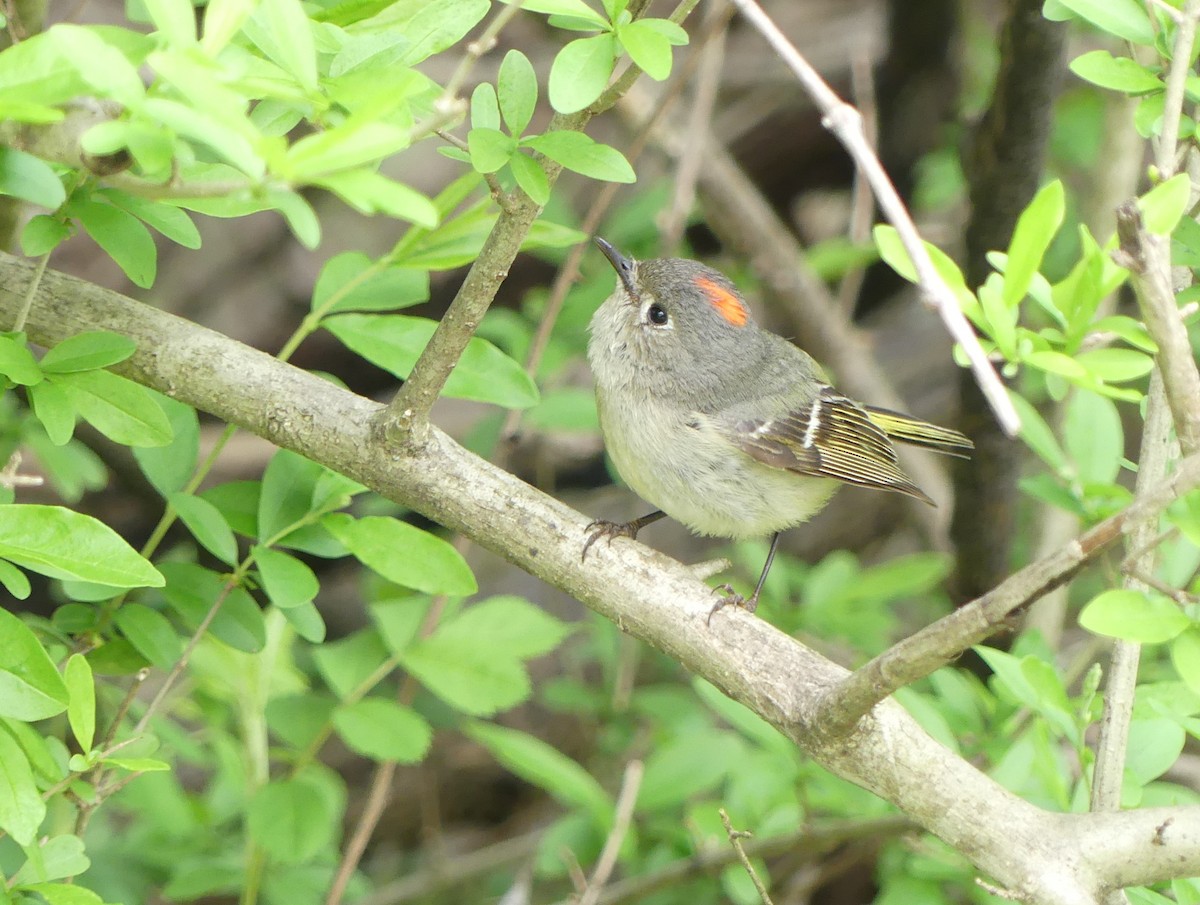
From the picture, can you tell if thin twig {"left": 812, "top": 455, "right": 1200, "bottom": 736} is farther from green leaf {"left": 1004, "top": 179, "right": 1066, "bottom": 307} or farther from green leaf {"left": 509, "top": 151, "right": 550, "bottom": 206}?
green leaf {"left": 509, "top": 151, "right": 550, "bottom": 206}

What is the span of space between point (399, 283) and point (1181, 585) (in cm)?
139

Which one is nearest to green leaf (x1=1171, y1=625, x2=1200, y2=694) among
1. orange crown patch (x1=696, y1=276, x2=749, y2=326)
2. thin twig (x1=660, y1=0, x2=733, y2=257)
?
orange crown patch (x1=696, y1=276, x2=749, y2=326)

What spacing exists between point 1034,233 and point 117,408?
122 cm

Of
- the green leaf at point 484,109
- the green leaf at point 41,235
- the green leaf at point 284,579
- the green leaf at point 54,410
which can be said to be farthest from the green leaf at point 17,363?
the green leaf at point 484,109

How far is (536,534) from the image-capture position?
1.92 m

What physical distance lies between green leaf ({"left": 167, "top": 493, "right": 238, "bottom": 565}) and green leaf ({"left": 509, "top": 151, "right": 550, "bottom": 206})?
770 mm

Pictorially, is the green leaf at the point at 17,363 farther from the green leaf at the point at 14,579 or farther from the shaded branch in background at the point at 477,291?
the shaded branch in background at the point at 477,291

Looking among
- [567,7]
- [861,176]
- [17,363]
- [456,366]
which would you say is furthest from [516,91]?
[861,176]

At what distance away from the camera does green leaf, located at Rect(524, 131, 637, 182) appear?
158 cm

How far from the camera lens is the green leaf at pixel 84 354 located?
5.49 feet

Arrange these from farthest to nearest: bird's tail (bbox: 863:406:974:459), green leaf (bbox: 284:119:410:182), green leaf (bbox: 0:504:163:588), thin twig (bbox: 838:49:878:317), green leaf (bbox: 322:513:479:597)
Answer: thin twig (bbox: 838:49:878:317) < bird's tail (bbox: 863:406:974:459) < green leaf (bbox: 322:513:479:597) < green leaf (bbox: 0:504:163:588) < green leaf (bbox: 284:119:410:182)

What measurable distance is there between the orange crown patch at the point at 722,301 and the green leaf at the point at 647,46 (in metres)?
1.65

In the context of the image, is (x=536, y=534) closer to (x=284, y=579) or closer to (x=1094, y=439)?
(x=284, y=579)

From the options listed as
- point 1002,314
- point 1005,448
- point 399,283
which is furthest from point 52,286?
point 1005,448
